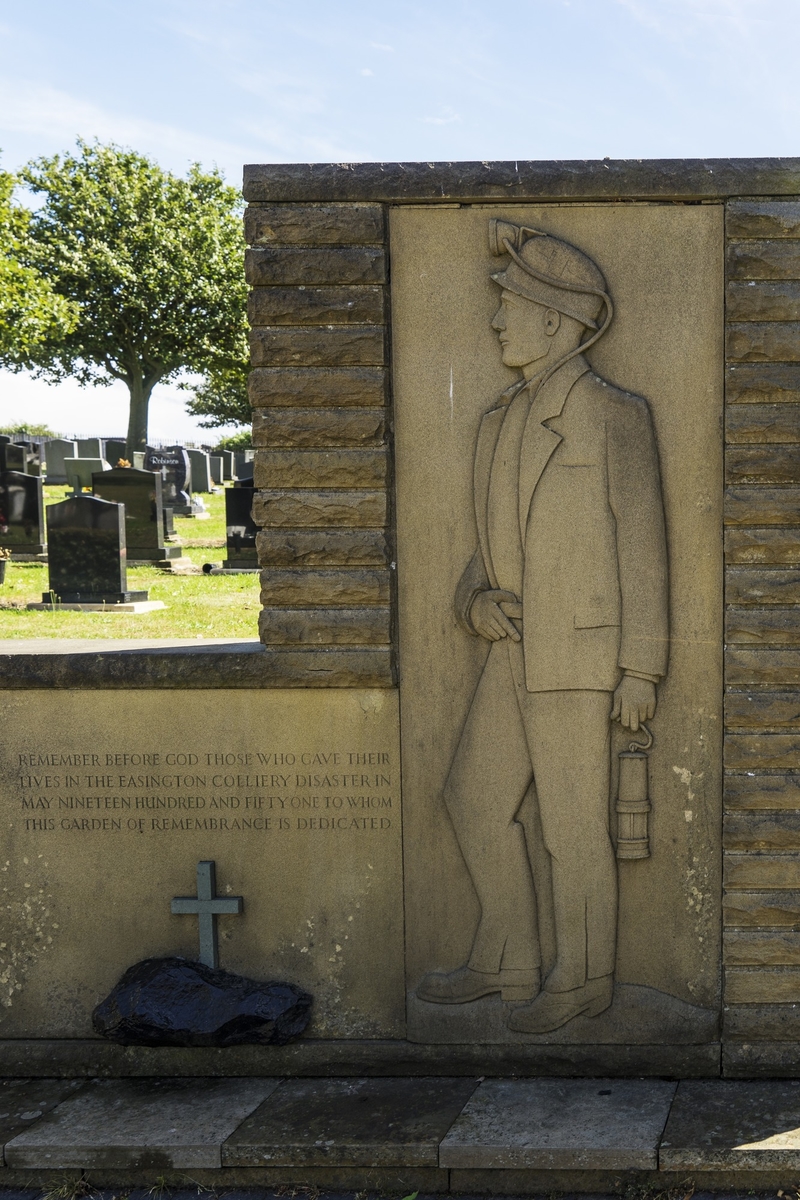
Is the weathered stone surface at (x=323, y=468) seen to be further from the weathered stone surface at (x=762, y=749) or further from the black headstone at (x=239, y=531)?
the black headstone at (x=239, y=531)

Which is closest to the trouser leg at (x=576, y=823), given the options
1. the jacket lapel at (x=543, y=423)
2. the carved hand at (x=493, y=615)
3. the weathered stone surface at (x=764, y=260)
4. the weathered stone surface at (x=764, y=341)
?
the carved hand at (x=493, y=615)

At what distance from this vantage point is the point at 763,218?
423 cm

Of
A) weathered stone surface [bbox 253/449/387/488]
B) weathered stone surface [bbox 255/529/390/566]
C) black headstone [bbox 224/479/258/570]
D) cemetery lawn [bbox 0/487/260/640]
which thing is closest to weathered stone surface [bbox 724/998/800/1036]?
weathered stone surface [bbox 255/529/390/566]

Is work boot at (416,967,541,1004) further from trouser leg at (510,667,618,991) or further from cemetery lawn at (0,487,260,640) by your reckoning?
cemetery lawn at (0,487,260,640)

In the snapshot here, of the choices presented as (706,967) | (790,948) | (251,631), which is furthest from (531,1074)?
(251,631)

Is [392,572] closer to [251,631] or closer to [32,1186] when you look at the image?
[32,1186]

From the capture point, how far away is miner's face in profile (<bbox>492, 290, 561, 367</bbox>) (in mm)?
4285

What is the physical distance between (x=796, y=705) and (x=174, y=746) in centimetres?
240

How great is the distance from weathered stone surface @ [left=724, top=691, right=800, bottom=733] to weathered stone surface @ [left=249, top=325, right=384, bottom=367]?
1853 mm

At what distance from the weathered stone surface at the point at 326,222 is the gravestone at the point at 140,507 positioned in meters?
12.5

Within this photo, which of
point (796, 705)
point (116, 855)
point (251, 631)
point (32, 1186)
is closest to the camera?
point (32, 1186)

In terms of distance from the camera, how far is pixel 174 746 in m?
4.62

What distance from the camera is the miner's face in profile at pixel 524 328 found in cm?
429

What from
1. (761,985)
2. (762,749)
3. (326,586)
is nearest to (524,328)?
(326,586)
